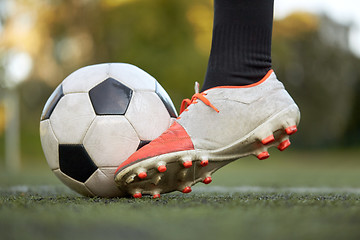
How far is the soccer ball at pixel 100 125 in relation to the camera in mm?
1627

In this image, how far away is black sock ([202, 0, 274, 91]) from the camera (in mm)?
1565

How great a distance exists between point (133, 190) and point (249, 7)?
0.75 m

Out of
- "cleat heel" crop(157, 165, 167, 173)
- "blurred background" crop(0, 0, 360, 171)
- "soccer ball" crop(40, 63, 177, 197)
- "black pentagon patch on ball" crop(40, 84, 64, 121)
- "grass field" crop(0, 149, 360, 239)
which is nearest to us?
"grass field" crop(0, 149, 360, 239)

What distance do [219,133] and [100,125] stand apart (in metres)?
0.44

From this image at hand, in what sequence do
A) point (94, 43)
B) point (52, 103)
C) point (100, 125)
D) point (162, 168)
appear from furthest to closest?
1. point (94, 43)
2. point (52, 103)
3. point (100, 125)
4. point (162, 168)

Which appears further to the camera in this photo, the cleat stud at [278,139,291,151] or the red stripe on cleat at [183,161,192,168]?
the cleat stud at [278,139,291,151]

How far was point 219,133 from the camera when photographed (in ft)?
4.99

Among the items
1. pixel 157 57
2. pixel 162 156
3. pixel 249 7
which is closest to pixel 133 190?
pixel 162 156

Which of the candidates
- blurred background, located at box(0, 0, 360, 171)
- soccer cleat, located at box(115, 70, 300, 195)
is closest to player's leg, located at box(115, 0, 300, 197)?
soccer cleat, located at box(115, 70, 300, 195)

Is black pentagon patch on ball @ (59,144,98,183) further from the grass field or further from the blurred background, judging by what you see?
the blurred background

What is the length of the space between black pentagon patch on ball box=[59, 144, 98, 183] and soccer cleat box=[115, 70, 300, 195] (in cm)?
20

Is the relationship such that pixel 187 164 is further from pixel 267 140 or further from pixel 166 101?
pixel 166 101

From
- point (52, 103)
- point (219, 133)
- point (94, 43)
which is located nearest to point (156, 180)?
point (219, 133)

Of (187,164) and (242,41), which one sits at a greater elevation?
(242,41)
